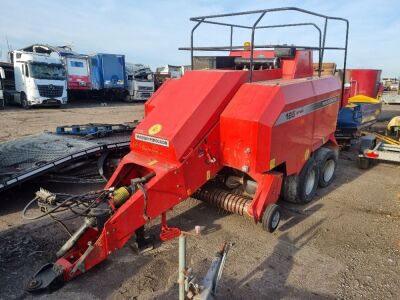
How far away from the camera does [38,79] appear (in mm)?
17094

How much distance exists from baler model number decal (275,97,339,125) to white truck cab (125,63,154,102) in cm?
1854

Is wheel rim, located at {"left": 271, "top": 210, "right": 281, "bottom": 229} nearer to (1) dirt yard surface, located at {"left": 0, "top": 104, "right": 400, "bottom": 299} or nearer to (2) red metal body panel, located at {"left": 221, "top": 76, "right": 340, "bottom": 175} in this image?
(1) dirt yard surface, located at {"left": 0, "top": 104, "right": 400, "bottom": 299}

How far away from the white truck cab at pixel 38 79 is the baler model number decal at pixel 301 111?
15752 millimetres

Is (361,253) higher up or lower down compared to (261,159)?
lower down

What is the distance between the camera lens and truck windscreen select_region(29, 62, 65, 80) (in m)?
17.0

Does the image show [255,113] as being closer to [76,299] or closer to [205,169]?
[205,169]

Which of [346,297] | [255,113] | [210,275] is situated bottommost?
[346,297]

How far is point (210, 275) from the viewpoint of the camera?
2678 millimetres

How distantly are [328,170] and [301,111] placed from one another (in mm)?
1983

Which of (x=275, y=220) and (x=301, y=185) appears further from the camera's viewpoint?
(x=301, y=185)

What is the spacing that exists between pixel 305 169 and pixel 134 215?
8.90ft

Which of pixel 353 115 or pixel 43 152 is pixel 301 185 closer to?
pixel 353 115

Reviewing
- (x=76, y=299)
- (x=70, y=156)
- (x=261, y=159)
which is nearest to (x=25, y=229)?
(x=70, y=156)

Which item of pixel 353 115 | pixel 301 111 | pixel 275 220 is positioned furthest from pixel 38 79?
pixel 275 220
